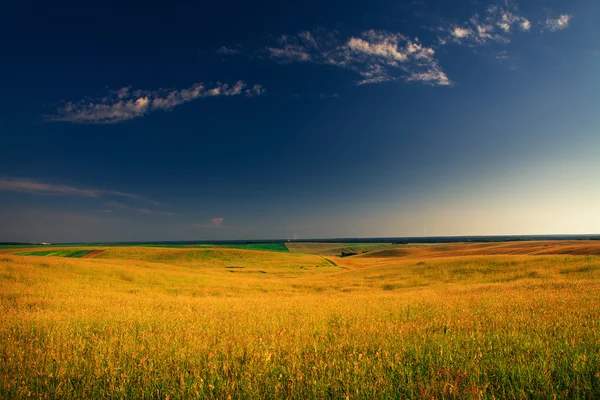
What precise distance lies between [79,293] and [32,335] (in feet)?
37.7

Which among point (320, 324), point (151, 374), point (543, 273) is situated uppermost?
point (151, 374)

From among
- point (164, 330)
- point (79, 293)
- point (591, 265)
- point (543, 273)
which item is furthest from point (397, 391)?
point (591, 265)

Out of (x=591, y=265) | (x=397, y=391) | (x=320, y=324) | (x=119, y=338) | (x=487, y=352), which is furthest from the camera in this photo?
(x=591, y=265)

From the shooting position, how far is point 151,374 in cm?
441

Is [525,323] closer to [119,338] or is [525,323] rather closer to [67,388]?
[67,388]

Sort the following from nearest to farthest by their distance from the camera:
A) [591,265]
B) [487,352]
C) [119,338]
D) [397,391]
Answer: [397,391]
[487,352]
[119,338]
[591,265]

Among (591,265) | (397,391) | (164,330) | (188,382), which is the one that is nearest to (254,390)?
(188,382)

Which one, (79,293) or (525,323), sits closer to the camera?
(525,323)

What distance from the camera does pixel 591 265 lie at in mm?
22609

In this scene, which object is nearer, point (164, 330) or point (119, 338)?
point (119, 338)

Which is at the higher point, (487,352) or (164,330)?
(487,352)

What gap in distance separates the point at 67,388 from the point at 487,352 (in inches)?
269

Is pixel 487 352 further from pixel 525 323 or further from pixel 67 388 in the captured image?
pixel 67 388

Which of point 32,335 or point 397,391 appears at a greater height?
point 397,391
